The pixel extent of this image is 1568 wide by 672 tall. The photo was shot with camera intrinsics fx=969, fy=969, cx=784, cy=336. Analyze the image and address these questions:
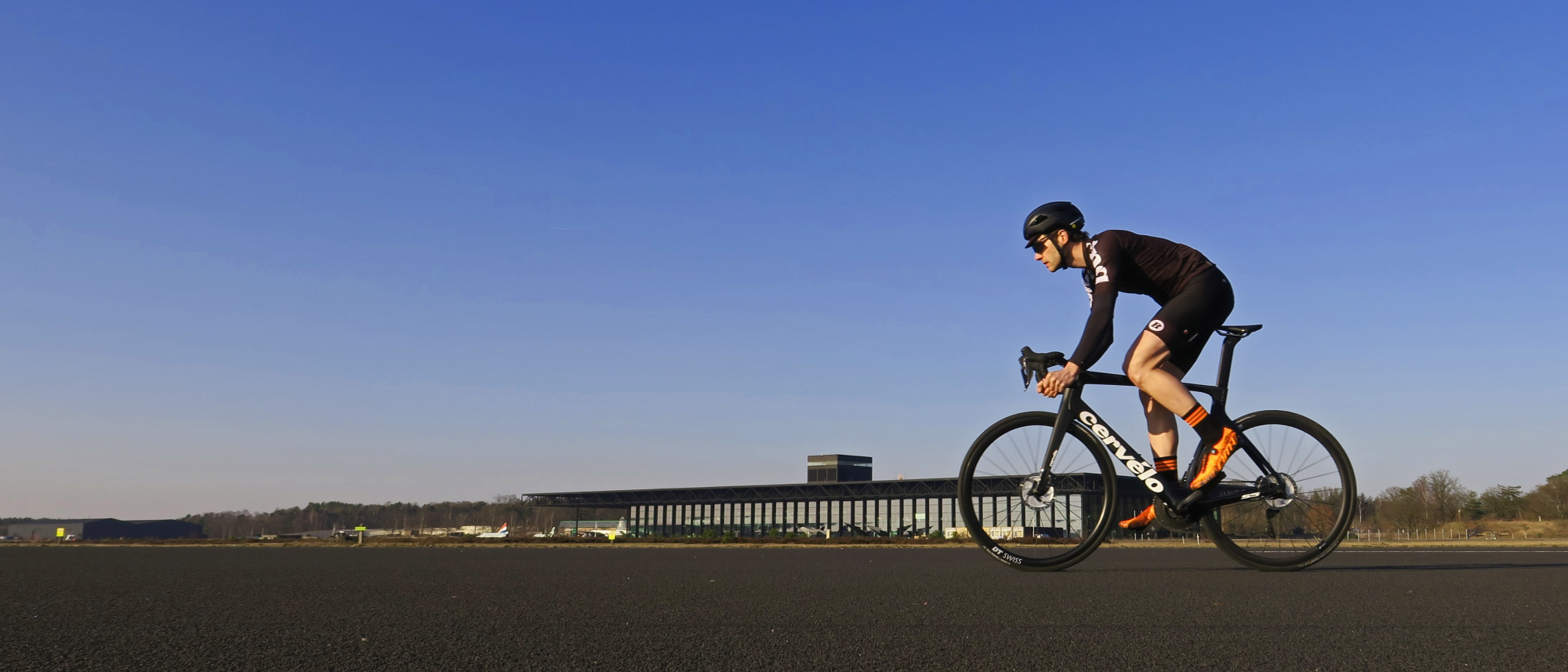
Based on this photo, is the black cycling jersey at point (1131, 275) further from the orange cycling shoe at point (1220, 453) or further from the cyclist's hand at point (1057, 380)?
the orange cycling shoe at point (1220, 453)

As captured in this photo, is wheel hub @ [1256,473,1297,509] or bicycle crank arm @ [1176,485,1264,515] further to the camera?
wheel hub @ [1256,473,1297,509]

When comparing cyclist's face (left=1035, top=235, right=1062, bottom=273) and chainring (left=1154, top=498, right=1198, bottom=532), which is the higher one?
cyclist's face (left=1035, top=235, right=1062, bottom=273)

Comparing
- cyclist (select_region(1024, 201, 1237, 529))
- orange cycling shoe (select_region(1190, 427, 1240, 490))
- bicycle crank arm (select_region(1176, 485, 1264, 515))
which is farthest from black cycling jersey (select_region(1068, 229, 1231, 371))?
bicycle crank arm (select_region(1176, 485, 1264, 515))

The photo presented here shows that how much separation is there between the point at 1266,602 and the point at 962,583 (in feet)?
5.52

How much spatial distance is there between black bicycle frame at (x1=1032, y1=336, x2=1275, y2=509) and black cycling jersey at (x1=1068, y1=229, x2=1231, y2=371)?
0.23 metres

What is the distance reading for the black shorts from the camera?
563 cm

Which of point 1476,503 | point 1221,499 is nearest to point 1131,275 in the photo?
point 1221,499

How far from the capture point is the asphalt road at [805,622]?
2992 millimetres

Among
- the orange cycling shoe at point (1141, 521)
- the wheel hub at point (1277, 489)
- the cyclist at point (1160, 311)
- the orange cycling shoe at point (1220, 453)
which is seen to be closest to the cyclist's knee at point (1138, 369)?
the cyclist at point (1160, 311)

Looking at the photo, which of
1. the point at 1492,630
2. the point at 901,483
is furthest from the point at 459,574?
the point at 901,483

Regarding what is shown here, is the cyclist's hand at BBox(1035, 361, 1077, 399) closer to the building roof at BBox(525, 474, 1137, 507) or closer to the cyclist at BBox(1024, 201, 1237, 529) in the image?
the cyclist at BBox(1024, 201, 1237, 529)

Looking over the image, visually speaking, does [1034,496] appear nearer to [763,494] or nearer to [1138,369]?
[1138,369]

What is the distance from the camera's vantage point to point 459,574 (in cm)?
695

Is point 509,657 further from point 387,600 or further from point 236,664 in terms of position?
point 387,600
